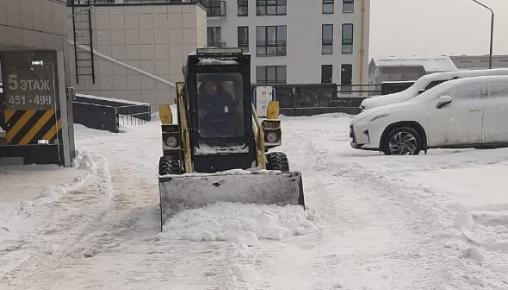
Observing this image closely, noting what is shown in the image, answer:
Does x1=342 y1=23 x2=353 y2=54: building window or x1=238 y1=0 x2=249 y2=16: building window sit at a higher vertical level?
x1=238 y1=0 x2=249 y2=16: building window

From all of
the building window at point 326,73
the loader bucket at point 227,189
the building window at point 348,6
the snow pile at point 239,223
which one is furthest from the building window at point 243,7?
the snow pile at point 239,223

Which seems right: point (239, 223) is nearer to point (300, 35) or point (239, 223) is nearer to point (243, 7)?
point (300, 35)

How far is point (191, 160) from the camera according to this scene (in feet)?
23.4

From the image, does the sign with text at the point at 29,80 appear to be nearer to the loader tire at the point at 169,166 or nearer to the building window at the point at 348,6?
the loader tire at the point at 169,166

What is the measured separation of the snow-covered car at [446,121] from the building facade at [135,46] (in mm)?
17747

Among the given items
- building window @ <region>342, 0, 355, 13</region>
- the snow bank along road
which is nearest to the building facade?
building window @ <region>342, 0, 355, 13</region>

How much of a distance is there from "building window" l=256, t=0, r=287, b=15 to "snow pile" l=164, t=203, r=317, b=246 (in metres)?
37.3

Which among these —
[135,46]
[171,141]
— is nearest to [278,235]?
[171,141]

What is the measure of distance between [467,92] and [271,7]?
107 feet

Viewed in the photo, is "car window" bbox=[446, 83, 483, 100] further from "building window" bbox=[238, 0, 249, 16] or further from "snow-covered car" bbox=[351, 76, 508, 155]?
"building window" bbox=[238, 0, 249, 16]

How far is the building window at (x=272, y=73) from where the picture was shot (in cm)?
4253

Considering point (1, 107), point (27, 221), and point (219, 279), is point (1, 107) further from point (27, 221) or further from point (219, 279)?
point (219, 279)

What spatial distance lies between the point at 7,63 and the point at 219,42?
32.8 meters

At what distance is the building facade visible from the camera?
27422 mm
